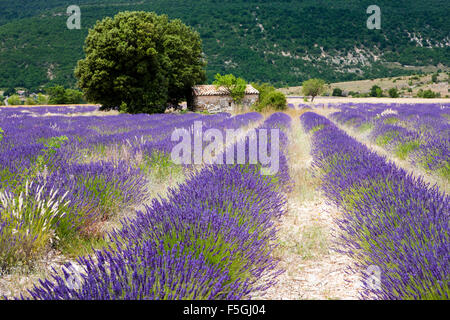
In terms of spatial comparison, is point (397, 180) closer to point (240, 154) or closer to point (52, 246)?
point (240, 154)

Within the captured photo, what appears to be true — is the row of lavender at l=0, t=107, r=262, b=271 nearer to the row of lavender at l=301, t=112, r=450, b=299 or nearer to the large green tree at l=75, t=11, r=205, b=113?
the row of lavender at l=301, t=112, r=450, b=299

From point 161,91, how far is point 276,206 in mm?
19131

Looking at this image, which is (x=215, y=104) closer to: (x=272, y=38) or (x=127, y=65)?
(x=127, y=65)

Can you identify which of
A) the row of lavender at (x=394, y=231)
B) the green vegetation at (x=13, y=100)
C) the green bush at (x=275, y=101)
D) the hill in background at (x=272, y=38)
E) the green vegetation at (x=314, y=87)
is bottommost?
the row of lavender at (x=394, y=231)

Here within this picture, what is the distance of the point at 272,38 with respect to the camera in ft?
296

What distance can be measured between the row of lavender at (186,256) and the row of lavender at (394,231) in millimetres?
606

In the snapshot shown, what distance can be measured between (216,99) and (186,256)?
25241 millimetres

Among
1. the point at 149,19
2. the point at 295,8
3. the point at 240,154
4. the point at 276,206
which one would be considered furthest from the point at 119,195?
the point at 295,8

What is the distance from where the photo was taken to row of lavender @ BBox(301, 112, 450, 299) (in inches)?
59.1

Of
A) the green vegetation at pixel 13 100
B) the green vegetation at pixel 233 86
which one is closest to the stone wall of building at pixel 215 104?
the green vegetation at pixel 233 86

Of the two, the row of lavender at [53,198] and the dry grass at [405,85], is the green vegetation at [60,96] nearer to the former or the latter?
the dry grass at [405,85]

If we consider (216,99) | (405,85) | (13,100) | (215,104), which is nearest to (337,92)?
(405,85)

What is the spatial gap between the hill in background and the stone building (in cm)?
3225

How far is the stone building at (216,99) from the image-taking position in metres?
26.0
